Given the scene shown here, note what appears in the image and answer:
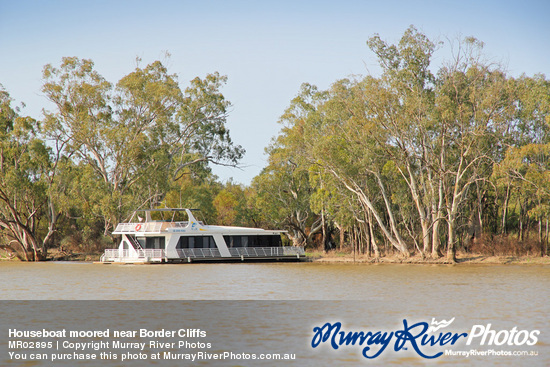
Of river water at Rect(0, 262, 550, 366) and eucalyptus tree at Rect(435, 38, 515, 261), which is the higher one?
eucalyptus tree at Rect(435, 38, 515, 261)

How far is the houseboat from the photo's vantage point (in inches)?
1503

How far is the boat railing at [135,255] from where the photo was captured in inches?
1496

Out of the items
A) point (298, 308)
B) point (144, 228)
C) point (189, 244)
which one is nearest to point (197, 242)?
point (189, 244)

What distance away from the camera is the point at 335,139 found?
3728 cm

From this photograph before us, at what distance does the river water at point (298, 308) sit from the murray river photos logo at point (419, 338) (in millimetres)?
82

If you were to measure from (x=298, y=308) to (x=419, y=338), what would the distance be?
5.05 metres

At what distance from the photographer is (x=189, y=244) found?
127 ft

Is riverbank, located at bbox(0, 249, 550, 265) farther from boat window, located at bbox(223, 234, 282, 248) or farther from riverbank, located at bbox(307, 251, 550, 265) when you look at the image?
boat window, located at bbox(223, 234, 282, 248)

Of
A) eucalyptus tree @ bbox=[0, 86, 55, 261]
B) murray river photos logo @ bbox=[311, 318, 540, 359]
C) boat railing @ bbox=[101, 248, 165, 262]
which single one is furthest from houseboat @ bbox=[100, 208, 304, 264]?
murray river photos logo @ bbox=[311, 318, 540, 359]

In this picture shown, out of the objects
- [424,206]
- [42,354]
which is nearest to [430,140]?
[424,206]

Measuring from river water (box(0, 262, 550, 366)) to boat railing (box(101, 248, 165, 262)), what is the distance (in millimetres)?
9977

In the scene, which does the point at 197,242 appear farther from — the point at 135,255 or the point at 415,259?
the point at 415,259

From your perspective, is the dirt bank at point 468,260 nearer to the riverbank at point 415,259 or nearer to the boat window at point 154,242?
the riverbank at point 415,259

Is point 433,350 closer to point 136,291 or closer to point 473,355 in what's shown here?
point 473,355
